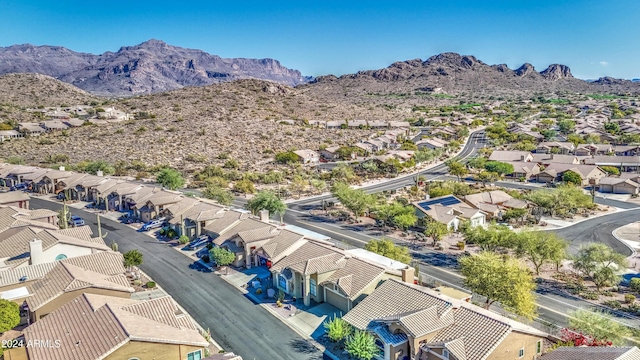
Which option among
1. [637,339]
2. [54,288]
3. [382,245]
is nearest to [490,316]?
[637,339]

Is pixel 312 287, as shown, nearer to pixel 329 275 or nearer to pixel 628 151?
pixel 329 275

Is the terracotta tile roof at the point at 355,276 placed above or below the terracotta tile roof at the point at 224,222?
below

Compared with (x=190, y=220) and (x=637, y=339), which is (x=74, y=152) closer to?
(x=190, y=220)

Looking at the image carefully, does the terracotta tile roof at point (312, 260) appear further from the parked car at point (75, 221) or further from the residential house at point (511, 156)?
the residential house at point (511, 156)

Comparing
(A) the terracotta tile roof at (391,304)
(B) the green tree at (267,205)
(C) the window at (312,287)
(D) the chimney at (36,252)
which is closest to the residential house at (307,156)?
(B) the green tree at (267,205)

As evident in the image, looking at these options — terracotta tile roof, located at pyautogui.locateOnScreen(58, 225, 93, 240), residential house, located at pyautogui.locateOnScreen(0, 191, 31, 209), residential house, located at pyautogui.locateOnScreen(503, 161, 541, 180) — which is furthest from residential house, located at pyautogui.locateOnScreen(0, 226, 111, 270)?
residential house, located at pyautogui.locateOnScreen(503, 161, 541, 180)
